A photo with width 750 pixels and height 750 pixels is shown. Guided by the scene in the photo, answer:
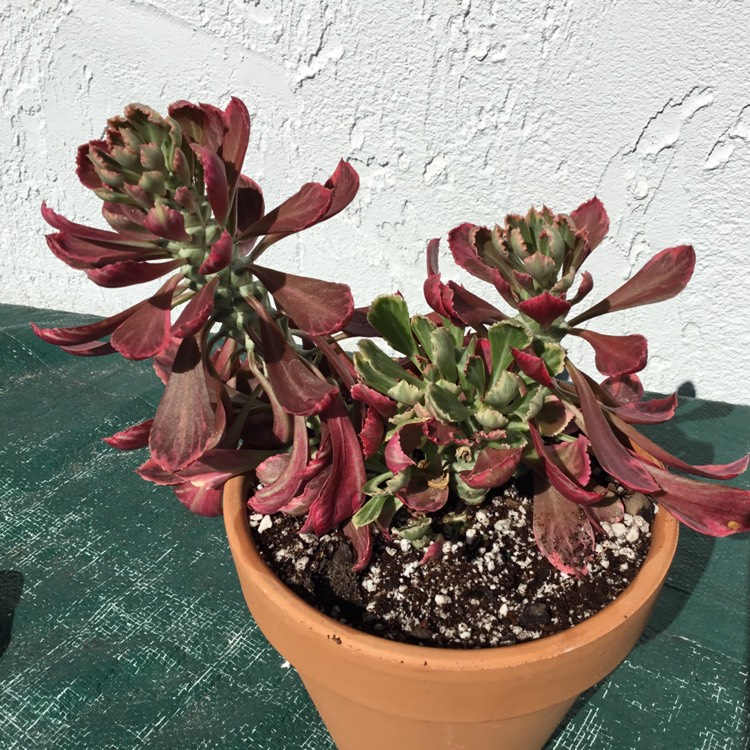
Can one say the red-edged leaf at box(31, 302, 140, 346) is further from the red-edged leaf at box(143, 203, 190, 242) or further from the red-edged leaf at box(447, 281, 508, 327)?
the red-edged leaf at box(447, 281, 508, 327)

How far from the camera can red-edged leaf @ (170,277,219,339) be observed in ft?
1.79

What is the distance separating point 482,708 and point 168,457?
0.35 meters

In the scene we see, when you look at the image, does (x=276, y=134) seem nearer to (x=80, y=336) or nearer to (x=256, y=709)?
(x=80, y=336)

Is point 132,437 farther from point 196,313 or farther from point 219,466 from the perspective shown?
point 196,313

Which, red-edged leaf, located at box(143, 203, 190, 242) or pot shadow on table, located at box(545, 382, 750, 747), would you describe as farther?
pot shadow on table, located at box(545, 382, 750, 747)

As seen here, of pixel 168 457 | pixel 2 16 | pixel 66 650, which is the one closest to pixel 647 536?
pixel 168 457

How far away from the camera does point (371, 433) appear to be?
0.63 meters

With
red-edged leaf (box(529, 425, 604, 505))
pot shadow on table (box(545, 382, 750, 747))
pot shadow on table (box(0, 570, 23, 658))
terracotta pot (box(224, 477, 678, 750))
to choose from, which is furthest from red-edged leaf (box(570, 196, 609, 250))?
pot shadow on table (box(0, 570, 23, 658))

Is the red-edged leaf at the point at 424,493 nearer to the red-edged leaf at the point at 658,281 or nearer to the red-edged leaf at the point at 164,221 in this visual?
the red-edged leaf at the point at 658,281

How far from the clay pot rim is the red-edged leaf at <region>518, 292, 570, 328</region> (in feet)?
0.89

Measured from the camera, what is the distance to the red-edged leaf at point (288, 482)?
645 millimetres

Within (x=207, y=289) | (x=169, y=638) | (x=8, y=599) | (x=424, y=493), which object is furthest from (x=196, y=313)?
(x=8, y=599)

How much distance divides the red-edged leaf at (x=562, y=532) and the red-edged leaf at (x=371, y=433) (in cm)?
18

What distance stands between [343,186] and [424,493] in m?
0.30
